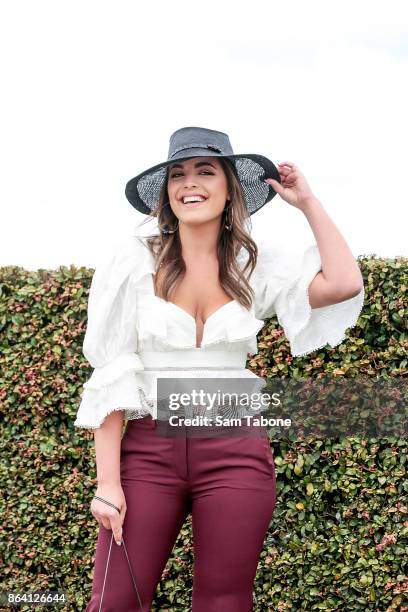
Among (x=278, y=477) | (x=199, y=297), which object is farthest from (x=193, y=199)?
(x=278, y=477)

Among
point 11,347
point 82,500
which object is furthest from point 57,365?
point 82,500

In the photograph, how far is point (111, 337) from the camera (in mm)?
2367

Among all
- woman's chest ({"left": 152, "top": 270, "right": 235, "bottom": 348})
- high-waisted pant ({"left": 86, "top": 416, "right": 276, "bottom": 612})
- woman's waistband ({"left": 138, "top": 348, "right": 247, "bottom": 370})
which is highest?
woman's chest ({"left": 152, "top": 270, "right": 235, "bottom": 348})

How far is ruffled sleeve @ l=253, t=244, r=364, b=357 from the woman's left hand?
5.9 inches

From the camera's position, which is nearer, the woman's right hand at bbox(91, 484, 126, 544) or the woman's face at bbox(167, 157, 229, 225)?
the woman's right hand at bbox(91, 484, 126, 544)

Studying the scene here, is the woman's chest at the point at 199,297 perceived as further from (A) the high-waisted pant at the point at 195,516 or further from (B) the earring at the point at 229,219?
(A) the high-waisted pant at the point at 195,516

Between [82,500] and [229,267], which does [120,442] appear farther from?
[82,500]

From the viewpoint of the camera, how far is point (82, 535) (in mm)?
4484

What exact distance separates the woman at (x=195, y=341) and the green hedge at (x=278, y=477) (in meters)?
1.46

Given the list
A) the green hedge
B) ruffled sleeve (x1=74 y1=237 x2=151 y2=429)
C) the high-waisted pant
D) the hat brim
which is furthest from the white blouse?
the green hedge

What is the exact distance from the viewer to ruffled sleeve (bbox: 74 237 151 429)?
2307 millimetres

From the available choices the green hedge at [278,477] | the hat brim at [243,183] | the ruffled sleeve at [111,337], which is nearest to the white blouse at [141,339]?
the ruffled sleeve at [111,337]

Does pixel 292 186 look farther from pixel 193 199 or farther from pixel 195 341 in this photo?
pixel 195 341

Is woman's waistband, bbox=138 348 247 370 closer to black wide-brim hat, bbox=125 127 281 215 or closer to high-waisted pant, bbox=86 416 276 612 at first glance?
high-waisted pant, bbox=86 416 276 612
